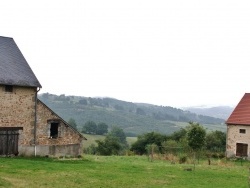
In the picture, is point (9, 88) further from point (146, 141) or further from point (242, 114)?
Answer: point (146, 141)

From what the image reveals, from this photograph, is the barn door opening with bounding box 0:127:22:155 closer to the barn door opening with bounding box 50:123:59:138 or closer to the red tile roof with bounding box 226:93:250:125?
the barn door opening with bounding box 50:123:59:138

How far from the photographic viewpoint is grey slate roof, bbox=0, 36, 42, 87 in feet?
104

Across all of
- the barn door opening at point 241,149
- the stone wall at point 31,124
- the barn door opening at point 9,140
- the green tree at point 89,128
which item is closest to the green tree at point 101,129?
the green tree at point 89,128

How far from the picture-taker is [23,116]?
1278 inches

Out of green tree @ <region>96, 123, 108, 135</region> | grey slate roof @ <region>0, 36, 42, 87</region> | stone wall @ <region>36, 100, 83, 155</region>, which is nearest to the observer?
grey slate roof @ <region>0, 36, 42, 87</region>

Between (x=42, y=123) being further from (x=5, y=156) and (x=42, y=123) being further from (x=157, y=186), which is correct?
(x=157, y=186)

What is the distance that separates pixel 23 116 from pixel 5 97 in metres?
2.28

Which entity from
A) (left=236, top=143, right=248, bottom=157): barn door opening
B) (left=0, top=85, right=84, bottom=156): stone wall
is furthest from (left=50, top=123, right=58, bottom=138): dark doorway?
(left=236, top=143, right=248, bottom=157): barn door opening

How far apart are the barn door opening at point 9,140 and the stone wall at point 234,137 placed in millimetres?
30206

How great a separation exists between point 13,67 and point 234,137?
3133 cm

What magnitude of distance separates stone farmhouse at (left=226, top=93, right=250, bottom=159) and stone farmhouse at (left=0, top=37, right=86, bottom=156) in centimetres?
2418

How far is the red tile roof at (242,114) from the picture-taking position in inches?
2024

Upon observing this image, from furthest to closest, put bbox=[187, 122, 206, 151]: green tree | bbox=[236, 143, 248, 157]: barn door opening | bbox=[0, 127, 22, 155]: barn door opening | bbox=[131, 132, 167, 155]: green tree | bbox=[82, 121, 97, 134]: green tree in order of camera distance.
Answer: bbox=[82, 121, 97, 134]: green tree, bbox=[131, 132, 167, 155]: green tree, bbox=[236, 143, 248, 157]: barn door opening, bbox=[187, 122, 206, 151]: green tree, bbox=[0, 127, 22, 155]: barn door opening

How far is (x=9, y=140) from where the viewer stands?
31.6 metres
